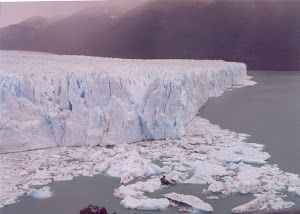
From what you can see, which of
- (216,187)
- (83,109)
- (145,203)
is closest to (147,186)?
(145,203)

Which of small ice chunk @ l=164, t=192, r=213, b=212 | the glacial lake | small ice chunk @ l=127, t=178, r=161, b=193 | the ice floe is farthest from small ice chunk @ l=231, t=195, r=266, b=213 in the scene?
small ice chunk @ l=127, t=178, r=161, b=193

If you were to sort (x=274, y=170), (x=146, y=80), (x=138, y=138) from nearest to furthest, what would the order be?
(x=274, y=170) → (x=138, y=138) → (x=146, y=80)

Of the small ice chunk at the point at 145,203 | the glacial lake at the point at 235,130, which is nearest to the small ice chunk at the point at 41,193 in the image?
the glacial lake at the point at 235,130

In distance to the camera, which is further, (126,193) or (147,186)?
(147,186)

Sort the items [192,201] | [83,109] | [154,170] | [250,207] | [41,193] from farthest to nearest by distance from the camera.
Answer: [83,109], [154,170], [41,193], [192,201], [250,207]

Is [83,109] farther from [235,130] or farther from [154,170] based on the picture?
[235,130]

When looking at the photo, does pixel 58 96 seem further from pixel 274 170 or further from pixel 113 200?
pixel 274 170

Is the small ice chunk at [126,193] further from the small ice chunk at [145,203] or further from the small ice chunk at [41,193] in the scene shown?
the small ice chunk at [41,193]

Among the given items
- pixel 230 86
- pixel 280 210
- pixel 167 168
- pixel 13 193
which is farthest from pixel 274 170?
pixel 230 86
